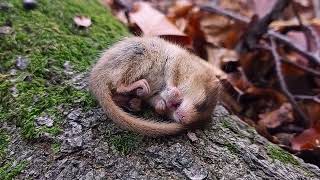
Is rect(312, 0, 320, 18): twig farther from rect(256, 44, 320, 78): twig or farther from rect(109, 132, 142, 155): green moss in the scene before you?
rect(109, 132, 142, 155): green moss

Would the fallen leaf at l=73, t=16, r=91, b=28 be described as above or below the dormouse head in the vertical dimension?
below

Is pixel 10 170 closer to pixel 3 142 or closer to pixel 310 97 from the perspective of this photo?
pixel 3 142

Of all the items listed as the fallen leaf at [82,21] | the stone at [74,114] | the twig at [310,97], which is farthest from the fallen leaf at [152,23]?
the stone at [74,114]

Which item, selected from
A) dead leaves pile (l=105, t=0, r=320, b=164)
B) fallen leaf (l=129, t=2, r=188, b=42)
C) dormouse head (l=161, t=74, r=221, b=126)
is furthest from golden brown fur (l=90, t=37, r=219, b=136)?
fallen leaf (l=129, t=2, r=188, b=42)

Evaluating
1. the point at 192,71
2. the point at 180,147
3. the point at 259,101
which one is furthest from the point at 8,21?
the point at 259,101

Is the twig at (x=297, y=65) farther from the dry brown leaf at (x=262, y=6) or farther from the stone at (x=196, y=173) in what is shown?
the stone at (x=196, y=173)

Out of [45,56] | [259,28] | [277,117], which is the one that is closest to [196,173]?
[45,56]
